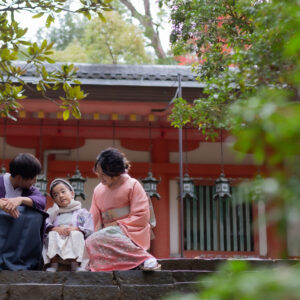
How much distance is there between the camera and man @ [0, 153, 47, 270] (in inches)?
198

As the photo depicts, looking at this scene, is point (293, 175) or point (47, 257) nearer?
point (293, 175)

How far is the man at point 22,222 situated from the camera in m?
5.03

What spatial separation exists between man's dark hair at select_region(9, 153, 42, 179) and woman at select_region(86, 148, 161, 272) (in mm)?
692

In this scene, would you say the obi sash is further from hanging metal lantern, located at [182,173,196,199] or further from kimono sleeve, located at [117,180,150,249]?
hanging metal lantern, located at [182,173,196,199]

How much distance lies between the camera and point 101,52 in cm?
2089

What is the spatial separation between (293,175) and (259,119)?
179 millimetres

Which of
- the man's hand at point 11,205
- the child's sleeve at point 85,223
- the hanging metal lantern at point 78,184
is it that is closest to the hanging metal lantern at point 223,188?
the hanging metal lantern at point 78,184

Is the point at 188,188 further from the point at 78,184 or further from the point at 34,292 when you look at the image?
the point at 34,292

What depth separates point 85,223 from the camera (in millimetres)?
5543

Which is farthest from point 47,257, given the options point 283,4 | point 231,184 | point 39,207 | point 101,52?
point 101,52

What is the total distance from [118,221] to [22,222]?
37.8 inches

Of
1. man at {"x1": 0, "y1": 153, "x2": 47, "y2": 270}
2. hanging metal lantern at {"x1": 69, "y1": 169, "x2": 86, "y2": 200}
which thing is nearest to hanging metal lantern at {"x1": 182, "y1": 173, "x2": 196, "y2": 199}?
hanging metal lantern at {"x1": 69, "y1": 169, "x2": 86, "y2": 200}

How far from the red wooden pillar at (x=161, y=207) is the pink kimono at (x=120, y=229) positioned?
4211 millimetres

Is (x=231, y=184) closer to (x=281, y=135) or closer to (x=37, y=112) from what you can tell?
(x=37, y=112)
